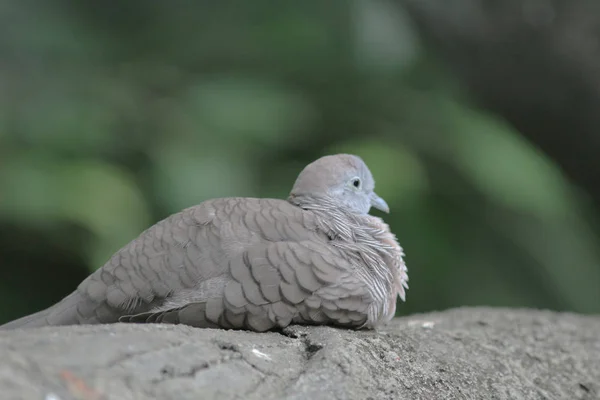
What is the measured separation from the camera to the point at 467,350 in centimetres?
196

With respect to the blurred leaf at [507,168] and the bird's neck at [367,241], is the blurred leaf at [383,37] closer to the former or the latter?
the blurred leaf at [507,168]

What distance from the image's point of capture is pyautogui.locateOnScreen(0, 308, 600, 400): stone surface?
1.12 meters

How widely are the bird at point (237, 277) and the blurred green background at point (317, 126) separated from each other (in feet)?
3.86

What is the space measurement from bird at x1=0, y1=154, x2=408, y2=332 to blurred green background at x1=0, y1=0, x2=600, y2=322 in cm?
118

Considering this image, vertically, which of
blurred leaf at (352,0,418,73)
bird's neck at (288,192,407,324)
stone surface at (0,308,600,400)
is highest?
blurred leaf at (352,0,418,73)

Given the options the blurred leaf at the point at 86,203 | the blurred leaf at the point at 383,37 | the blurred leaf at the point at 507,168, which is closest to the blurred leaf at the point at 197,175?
the blurred leaf at the point at 86,203

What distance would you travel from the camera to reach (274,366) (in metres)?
1.37

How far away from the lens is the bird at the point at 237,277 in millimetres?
1590

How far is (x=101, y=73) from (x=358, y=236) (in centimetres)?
211

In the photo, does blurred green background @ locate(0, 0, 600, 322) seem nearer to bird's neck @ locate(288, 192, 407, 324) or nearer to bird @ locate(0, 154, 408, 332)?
bird's neck @ locate(288, 192, 407, 324)

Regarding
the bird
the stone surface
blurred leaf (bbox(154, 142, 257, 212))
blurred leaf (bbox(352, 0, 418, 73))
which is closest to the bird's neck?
the bird

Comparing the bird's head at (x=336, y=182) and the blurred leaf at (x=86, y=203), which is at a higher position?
the bird's head at (x=336, y=182)

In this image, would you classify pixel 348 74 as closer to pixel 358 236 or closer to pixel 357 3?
pixel 357 3

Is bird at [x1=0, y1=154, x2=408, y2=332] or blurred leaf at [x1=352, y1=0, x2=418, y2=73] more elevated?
blurred leaf at [x1=352, y1=0, x2=418, y2=73]
